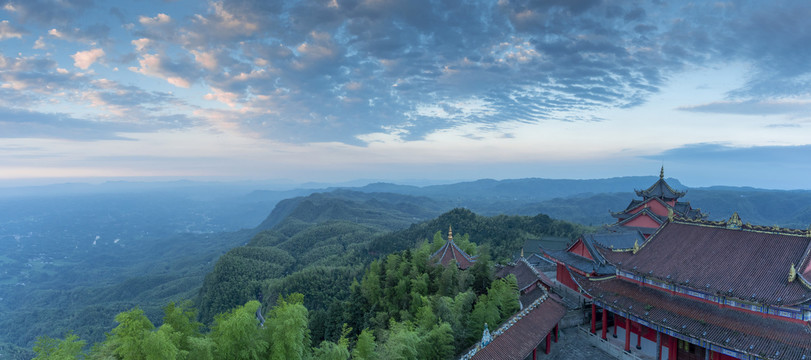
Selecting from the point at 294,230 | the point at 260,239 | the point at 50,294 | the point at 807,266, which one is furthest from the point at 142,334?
the point at 50,294

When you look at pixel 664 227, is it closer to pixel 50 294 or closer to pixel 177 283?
pixel 177 283

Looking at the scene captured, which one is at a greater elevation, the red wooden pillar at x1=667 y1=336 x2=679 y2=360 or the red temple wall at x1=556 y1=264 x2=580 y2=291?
the red temple wall at x1=556 y1=264 x2=580 y2=291

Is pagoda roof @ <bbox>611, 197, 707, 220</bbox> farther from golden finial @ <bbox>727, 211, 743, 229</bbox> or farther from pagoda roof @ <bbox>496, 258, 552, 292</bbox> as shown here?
golden finial @ <bbox>727, 211, 743, 229</bbox>

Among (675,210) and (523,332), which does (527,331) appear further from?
(675,210)

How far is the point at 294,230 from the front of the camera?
14862 cm

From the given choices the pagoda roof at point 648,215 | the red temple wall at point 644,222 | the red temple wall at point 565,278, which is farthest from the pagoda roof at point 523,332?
the red temple wall at point 644,222

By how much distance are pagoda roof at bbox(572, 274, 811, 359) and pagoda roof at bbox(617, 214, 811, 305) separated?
0.90m

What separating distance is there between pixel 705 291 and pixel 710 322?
1.49m

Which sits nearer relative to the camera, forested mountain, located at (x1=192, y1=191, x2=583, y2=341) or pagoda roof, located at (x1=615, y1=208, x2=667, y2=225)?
pagoda roof, located at (x1=615, y1=208, x2=667, y2=225)

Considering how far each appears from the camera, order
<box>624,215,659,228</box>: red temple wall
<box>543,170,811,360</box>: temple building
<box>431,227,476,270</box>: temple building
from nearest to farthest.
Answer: <box>543,170,811,360</box>: temple building < <box>431,227,476,270</box>: temple building < <box>624,215,659,228</box>: red temple wall

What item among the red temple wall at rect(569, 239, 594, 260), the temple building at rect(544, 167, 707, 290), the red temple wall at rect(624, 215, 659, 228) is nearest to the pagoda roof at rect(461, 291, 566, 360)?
the temple building at rect(544, 167, 707, 290)

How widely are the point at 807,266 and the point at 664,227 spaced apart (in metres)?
7.13

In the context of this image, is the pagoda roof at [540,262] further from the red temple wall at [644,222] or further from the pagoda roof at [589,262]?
the red temple wall at [644,222]

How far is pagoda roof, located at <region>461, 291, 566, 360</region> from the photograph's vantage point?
16344 mm
